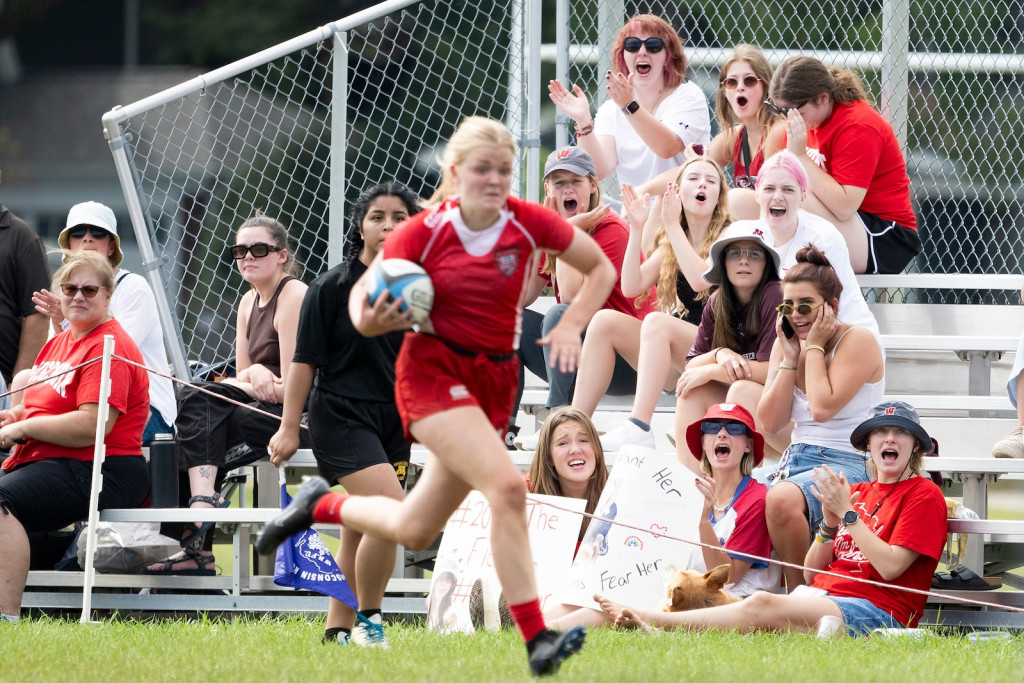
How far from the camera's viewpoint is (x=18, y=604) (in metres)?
6.60

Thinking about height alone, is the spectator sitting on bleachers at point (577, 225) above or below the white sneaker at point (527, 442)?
above

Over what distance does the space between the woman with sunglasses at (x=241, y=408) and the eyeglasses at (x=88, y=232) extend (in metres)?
0.90

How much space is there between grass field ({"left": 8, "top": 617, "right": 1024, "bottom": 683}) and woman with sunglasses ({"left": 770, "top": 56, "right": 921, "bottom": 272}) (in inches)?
112

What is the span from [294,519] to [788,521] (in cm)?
228

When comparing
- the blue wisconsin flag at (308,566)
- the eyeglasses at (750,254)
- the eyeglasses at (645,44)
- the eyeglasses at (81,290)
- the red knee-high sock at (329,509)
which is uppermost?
the eyeglasses at (645,44)

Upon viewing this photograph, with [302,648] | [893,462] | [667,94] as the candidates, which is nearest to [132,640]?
[302,648]

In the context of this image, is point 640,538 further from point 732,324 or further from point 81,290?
point 81,290

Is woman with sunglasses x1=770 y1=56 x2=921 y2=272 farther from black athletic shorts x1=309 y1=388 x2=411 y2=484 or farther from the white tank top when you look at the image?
black athletic shorts x1=309 y1=388 x2=411 y2=484

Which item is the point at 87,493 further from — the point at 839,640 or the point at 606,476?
the point at 839,640

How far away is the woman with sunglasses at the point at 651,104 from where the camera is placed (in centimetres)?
829

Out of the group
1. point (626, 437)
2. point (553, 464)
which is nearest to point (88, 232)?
point (553, 464)

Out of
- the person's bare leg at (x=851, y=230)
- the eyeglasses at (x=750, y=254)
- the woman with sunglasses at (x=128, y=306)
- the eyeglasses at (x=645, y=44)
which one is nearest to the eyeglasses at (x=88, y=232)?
the woman with sunglasses at (x=128, y=306)

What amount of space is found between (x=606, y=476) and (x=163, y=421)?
2.53 m

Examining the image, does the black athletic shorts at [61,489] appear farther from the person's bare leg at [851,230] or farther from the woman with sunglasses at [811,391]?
the person's bare leg at [851,230]
